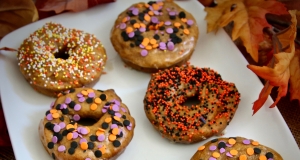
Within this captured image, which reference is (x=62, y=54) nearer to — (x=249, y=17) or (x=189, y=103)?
(x=189, y=103)

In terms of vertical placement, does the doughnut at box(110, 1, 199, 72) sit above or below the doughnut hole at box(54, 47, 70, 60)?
above

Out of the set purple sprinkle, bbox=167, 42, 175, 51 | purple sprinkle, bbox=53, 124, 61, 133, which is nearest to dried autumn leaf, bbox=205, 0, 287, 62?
purple sprinkle, bbox=167, 42, 175, 51

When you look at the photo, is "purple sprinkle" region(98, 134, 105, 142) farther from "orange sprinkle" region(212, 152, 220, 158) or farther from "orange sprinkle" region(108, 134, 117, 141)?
"orange sprinkle" region(212, 152, 220, 158)

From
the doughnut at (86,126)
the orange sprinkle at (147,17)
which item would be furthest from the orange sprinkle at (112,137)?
the orange sprinkle at (147,17)

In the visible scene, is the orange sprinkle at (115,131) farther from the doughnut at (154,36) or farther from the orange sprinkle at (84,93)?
the doughnut at (154,36)

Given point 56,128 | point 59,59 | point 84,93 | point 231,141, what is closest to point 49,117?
point 56,128

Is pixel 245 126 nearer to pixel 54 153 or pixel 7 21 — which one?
pixel 54 153
